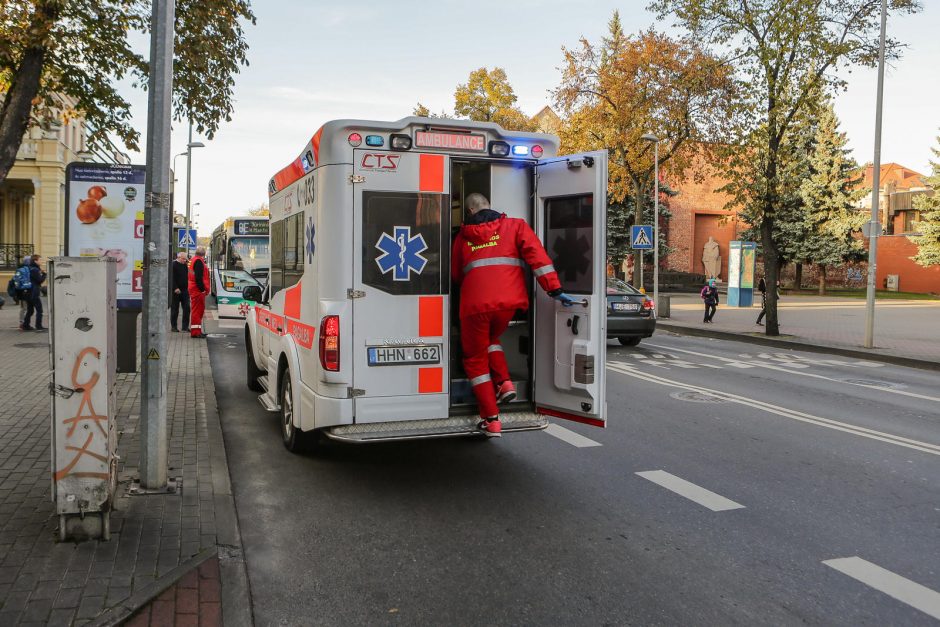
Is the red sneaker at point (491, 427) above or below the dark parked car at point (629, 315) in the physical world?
below

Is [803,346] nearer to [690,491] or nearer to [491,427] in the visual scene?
[690,491]

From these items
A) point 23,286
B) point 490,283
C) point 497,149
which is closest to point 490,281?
point 490,283

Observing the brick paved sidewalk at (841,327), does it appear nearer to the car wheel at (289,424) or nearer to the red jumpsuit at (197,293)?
the red jumpsuit at (197,293)

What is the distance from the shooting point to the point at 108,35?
11.4 metres

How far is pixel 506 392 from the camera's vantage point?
19.3 ft

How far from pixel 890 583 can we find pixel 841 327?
21.3m

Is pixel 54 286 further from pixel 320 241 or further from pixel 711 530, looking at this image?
pixel 711 530

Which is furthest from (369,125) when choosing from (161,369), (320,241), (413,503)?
(413,503)

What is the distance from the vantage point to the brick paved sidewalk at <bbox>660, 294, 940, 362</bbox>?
57.4 ft

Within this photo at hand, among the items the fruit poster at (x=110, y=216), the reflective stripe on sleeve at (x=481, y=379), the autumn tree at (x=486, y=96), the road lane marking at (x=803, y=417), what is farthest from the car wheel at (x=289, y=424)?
the autumn tree at (x=486, y=96)

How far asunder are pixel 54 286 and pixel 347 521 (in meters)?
2.24

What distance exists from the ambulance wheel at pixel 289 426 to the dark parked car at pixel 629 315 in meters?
9.82

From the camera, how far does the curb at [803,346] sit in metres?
15.1

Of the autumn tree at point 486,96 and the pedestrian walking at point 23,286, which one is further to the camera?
the autumn tree at point 486,96
